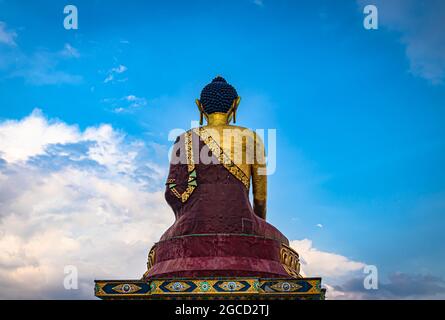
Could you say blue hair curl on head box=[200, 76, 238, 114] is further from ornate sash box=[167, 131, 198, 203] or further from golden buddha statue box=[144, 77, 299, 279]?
ornate sash box=[167, 131, 198, 203]

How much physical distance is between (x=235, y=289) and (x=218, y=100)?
5.90 meters

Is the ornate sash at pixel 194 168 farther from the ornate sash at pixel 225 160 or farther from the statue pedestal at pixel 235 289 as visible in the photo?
the statue pedestal at pixel 235 289

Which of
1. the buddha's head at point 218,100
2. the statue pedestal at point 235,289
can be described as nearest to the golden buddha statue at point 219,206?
the buddha's head at point 218,100

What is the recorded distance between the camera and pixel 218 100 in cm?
1681

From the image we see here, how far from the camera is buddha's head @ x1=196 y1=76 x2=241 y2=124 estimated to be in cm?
1680

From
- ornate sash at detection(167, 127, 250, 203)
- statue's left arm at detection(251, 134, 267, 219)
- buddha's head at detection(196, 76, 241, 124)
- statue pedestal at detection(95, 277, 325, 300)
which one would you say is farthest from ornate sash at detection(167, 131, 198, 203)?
statue pedestal at detection(95, 277, 325, 300)

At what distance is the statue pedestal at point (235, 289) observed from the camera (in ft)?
42.0

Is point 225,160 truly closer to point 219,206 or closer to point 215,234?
point 219,206

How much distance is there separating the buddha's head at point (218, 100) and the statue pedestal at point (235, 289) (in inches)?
215

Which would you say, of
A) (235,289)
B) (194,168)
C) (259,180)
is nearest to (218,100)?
(194,168)

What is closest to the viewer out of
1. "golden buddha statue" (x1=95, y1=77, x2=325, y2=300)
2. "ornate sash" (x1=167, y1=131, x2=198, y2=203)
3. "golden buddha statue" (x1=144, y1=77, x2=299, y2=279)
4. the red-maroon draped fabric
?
"golden buddha statue" (x1=95, y1=77, x2=325, y2=300)

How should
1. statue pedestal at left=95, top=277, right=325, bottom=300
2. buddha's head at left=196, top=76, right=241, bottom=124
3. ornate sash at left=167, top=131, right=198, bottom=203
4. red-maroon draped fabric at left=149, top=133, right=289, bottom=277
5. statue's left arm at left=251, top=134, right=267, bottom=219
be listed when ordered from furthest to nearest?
buddha's head at left=196, top=76, right=241, bottom=124, statue's left arm at left=251, top=134, right=267, bottom=219, ornate sash at left=167, top=131, right=198, bottom=203, red-maroon draped fabric at left=149, top=133, right=289, bottom=277, statue pedestal at left=95, top=277, right=325, bottom=300

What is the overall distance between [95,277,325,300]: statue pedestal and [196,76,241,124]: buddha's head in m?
5.47
